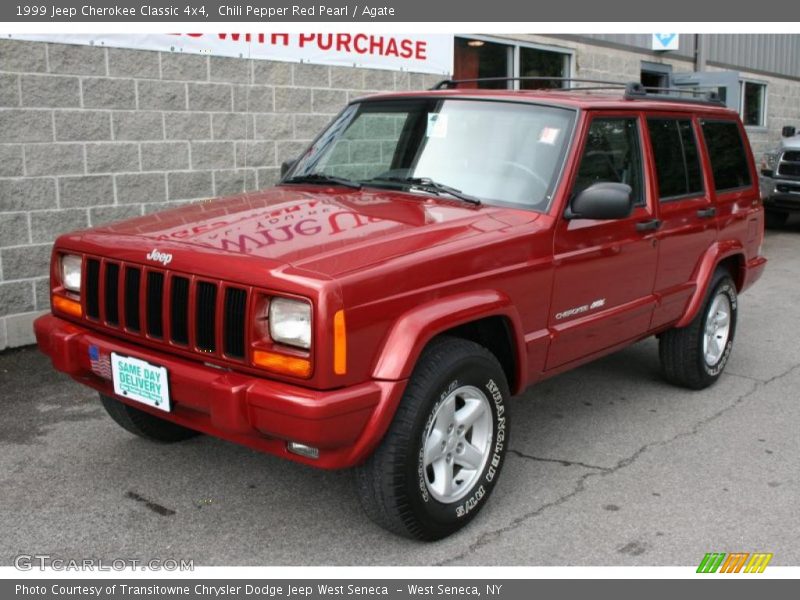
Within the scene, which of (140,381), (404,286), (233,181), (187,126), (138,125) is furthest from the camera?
(233,181)

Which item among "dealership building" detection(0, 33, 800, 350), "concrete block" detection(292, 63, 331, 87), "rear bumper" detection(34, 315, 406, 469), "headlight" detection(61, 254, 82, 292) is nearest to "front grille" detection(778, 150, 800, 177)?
"dealership building" detection(0, 33, 800, 350)

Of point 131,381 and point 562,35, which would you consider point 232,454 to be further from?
point 562,35

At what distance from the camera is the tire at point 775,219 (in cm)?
1418

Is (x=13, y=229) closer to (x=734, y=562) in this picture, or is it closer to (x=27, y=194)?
(x=27, y=194)

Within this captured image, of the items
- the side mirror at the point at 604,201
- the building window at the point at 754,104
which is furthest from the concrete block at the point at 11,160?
the building window at the point at 754,104

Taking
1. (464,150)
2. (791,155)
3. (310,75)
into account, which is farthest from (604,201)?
(791,155)

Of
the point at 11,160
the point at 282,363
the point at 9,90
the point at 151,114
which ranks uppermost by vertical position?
the point at 9,90

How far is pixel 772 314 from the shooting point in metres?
7.96

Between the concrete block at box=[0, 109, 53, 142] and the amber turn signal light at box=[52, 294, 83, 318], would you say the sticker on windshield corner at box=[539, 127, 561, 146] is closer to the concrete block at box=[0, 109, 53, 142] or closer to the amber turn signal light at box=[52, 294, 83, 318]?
the amber turn signal light at box=[52, 294, 83, 318]

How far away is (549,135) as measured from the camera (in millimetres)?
4301

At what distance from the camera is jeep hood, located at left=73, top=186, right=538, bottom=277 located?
333cm

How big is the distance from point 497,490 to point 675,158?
7.69 feet

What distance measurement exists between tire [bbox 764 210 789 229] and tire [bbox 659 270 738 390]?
918cm

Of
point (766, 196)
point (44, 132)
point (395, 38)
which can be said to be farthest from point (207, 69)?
point (766, 196)
